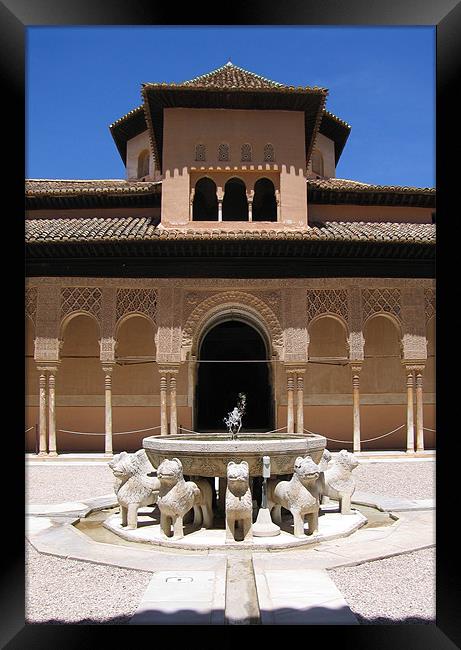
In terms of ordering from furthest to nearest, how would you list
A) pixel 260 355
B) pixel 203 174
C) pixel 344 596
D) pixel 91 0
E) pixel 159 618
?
pixel 260 355, pixel 203 174, pixel 344 596, pixel 159 618, pixel 91 0

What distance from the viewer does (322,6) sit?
3248mm

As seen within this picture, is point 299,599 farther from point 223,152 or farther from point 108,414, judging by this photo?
point 223,152

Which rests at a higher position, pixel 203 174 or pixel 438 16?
pixel 203 174

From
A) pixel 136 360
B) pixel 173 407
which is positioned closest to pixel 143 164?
pixel 136 360

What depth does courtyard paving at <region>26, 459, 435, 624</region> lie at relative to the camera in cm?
466

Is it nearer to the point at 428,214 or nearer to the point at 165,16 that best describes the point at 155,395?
the point at 428,214

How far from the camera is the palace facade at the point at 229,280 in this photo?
17500 mm

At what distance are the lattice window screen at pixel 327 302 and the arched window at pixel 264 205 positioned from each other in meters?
3.74

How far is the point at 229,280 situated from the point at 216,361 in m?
2.95

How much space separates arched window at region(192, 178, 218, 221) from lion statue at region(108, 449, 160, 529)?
1311cm

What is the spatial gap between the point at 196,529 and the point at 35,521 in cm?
247

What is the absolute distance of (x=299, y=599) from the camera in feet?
16.2
